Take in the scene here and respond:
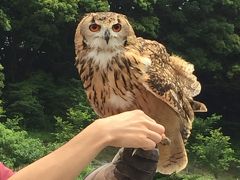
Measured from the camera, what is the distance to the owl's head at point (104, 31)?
121 cm

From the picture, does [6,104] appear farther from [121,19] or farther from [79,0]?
[121,19]

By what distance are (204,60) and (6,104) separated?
325 cm

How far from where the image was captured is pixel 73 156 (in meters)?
1.04

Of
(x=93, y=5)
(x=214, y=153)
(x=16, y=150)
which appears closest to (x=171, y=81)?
(x=16, y=150)

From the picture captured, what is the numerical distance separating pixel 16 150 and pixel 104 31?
5387 millimetres

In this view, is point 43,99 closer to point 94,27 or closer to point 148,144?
point 94,27

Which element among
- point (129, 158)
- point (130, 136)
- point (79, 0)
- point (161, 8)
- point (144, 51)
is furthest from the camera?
point (161, 8)

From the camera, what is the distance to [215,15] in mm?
10469

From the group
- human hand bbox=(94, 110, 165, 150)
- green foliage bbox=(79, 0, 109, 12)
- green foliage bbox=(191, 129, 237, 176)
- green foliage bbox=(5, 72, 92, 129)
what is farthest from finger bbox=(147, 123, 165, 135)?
green foliage bbox=(79, 0, 109, 12)

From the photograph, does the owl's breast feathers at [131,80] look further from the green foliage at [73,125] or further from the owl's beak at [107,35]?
the green foliage at [73,125]

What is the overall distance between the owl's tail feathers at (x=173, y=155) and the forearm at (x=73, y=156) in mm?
306

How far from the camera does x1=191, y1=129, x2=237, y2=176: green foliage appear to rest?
8125 millimetres

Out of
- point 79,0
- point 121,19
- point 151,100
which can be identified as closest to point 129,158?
point 151,100

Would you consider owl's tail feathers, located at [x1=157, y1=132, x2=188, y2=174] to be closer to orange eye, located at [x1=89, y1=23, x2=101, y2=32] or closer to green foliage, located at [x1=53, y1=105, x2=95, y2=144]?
orange eye, located at [x1=89, y1=23, x2=101, y2=32]
